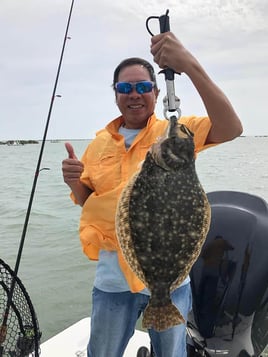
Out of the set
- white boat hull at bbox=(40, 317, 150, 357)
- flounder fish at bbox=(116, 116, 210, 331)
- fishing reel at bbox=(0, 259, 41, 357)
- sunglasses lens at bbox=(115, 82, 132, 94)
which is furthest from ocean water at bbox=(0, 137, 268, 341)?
flounder fish at bbox=(116, 116, 210, 331)

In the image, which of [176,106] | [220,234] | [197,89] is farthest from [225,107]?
[220,234]

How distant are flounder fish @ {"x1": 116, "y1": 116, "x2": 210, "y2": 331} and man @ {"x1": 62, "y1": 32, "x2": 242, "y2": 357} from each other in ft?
1.77

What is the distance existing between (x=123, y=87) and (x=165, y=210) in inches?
35.7

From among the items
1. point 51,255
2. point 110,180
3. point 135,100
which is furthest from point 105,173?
point 51,255

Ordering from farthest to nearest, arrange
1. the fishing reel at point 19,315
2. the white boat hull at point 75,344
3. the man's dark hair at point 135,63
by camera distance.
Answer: the white boat hull at point 75,344 → the fishing reel at point 19,315 → the man's dark hair at point 135,63

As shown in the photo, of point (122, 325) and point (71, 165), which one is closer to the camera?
point (71, 165)

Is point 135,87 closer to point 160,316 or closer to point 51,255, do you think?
point 160,316

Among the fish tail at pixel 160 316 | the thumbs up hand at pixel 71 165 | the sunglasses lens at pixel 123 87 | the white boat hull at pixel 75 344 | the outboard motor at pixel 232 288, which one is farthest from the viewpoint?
the white boat hull at pixel 75 344

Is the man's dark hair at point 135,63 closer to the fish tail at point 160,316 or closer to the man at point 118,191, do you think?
the man at point 118,191

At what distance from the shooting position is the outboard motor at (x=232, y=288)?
293cm

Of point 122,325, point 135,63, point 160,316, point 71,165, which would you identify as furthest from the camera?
point 122,325

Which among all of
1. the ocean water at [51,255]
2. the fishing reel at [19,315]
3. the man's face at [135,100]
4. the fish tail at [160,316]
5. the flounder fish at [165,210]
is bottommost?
the ocean water at [51,255]

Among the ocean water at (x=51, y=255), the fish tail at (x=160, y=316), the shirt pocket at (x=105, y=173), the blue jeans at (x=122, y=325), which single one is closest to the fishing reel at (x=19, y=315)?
the blue jeans at (x=122, y=325)

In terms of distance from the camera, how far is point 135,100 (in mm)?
2336
